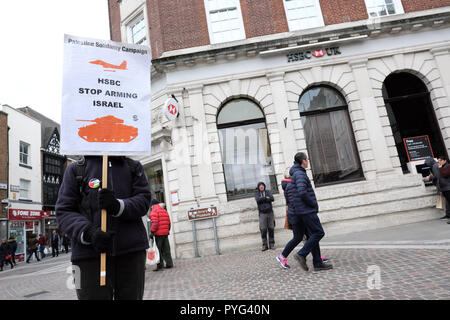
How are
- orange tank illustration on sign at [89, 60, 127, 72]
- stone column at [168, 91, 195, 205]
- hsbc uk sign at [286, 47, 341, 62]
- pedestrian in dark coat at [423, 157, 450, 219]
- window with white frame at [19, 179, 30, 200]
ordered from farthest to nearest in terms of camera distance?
window with white frame at [19, 179, 30, 200], hsbc uk sign at [286, 47, 341, 62], stone column at [168, 91, 195, 205], pedestrian in dark coat at [423, 157, 450, 219], orange tank illustration on sign at [89, 60, 127, 72]

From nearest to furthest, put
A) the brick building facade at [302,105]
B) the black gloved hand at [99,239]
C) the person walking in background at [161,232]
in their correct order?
the black gloved hand at [99,239] < the person walking in background at [161,232] < the brick building facade at [302,105]

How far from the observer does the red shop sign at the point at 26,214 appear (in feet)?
71.2

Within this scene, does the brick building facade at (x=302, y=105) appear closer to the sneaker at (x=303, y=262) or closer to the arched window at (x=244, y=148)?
the arched window at (x=244, y=148)

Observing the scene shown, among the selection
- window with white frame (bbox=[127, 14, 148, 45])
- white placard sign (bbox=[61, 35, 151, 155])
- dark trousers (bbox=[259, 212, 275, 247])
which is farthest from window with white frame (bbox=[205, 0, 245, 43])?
white placard sign (bbox=[61, 35, 151, 155])

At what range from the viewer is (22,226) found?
76.0ft

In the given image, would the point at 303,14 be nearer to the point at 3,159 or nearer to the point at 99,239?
the point at 99,239

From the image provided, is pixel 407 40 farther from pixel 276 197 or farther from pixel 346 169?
pixel 276 197

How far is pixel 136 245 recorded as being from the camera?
7.34 ft

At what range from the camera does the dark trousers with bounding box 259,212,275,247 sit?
9023 mm

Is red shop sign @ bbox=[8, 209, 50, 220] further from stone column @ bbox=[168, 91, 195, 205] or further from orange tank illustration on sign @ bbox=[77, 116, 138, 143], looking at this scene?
orange tank illustration on sign @ bbox=[77, 116, 138, 143]

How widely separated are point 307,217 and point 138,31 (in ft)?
38.8

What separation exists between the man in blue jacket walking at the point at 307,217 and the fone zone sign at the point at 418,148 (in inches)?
298

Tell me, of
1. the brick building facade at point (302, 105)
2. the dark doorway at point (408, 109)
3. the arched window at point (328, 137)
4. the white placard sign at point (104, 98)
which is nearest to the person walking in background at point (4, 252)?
the brick building facade at point (302, 105)

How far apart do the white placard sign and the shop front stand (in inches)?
949
